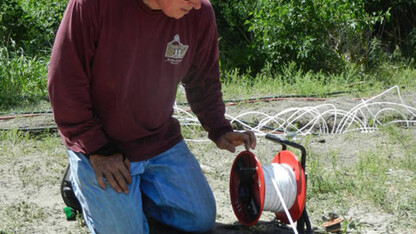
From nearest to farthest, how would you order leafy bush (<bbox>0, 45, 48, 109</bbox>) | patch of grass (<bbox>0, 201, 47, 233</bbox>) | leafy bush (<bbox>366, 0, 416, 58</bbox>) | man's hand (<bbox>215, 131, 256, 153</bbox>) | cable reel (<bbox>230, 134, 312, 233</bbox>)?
1. cable reel (<bbox>230, 134, 312, 233</bbox>)
2. man's hand (<bbox>215, 131, 256, 153</bbox>)
3. patch of grass (<bbox>0, 201, 47, 233</bbox>)
4. leafy bush (<bbox>0, 45, 48, 109</bbox>)
5. leafy bush (<bbox>366, 0, 416, 58</bbox>)

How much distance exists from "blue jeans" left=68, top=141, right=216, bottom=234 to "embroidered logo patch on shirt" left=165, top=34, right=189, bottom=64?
0.60m

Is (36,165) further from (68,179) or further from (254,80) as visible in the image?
(254,80)

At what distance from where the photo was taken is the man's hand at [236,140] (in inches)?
145

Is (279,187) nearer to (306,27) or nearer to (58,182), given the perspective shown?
(58,182)

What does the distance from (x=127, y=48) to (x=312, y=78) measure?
501 centimetres

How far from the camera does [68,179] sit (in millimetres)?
3902

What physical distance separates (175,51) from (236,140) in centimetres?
68

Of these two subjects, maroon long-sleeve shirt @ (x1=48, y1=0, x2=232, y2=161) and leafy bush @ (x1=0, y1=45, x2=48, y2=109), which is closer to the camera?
maroon long-sleeve shirt @ (x1=48, y1=0, x2=232, y2=161)

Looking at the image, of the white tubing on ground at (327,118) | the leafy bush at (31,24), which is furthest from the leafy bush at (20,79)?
the white tubing on ground at (327,118)

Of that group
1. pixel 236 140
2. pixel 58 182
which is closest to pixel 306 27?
pixel 58 182

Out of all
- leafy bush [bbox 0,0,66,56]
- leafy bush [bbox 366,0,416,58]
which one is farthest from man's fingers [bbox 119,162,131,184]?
→ leafy bush [bbox 366,0,416,58]

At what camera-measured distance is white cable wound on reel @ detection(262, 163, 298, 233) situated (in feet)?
11.6

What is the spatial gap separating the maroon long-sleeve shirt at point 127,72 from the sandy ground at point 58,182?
702 mm

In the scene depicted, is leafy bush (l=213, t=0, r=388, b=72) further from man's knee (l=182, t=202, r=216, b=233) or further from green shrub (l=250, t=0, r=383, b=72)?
man's knee (l=182, t=202, r=216, b=233)
